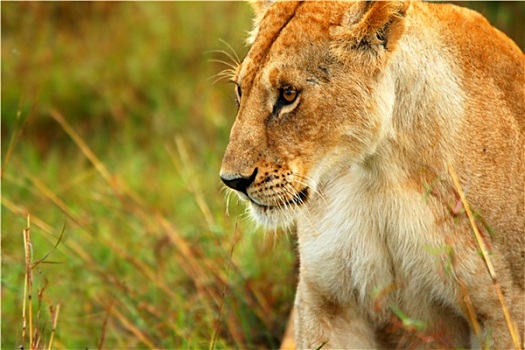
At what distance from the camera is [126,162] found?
725cm

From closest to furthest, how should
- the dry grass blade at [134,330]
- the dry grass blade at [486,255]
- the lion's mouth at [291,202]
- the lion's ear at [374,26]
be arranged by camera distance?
the dry grass blade at [486,255], the lion's ear at [374,26], the lion's mouth at [291,202], the dry grass blade at [134,330]

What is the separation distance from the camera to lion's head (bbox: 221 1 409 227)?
344 cm

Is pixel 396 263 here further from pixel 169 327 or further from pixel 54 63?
pixel 54 63

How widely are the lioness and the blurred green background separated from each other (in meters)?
0.37

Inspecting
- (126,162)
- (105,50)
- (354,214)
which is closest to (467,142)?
(354,214)

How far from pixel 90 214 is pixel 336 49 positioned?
314cm

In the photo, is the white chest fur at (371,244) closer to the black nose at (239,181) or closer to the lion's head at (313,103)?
the lion's head at (313,103)

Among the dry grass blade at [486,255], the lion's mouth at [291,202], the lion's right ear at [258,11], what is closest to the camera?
the dry grass blade at [486,255]

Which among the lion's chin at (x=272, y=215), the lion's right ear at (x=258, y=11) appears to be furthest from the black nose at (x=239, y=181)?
the lion's right ear at (x=258, y=11)

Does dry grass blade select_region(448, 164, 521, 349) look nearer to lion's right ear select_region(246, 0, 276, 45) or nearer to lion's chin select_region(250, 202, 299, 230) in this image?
lion's chin select_region(250, 202, 299, 230)

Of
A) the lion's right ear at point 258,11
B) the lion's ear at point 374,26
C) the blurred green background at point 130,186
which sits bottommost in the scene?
the blurred green background at point 130,186

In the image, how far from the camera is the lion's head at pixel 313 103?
3436mm

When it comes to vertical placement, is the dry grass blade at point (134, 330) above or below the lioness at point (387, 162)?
below

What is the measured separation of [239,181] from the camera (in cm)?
343
